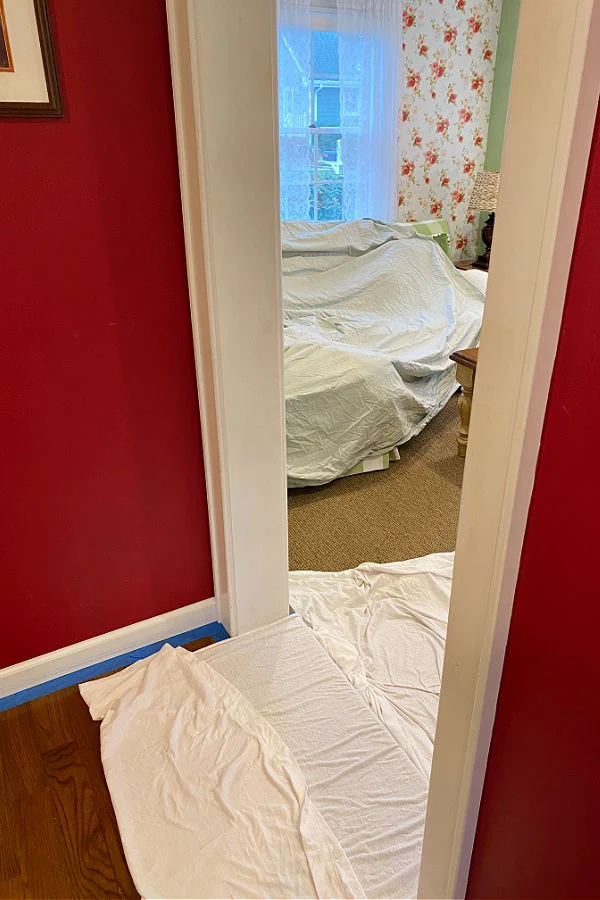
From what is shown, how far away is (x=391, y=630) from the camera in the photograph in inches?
75.2

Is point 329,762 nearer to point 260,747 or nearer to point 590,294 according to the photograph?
point 260,747

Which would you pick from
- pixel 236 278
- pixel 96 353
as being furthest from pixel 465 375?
pixel 96 353

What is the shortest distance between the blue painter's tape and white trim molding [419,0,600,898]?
1068 mm

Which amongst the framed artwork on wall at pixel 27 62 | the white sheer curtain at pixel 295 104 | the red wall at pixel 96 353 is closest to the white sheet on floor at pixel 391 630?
the red wall at pixel 96 353

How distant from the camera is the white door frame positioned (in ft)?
2.05

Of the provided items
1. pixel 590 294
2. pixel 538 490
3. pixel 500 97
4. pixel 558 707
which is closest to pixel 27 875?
pixel 558 707

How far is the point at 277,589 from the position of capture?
74.2 inches

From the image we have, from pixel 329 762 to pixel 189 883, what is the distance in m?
0.39

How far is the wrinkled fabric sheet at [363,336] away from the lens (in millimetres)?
2658

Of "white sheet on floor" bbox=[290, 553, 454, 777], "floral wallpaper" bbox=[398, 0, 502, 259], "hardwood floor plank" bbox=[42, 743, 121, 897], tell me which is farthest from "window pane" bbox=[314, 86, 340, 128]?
"hardwood floor plank" bbox=[42, 743, 121, 897]

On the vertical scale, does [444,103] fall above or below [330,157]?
above

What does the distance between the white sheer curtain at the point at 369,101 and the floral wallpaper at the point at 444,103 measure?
0.45 ft

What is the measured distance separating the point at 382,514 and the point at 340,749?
44.2 inches

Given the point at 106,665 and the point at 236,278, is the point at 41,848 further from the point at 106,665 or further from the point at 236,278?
the point at 236,278
